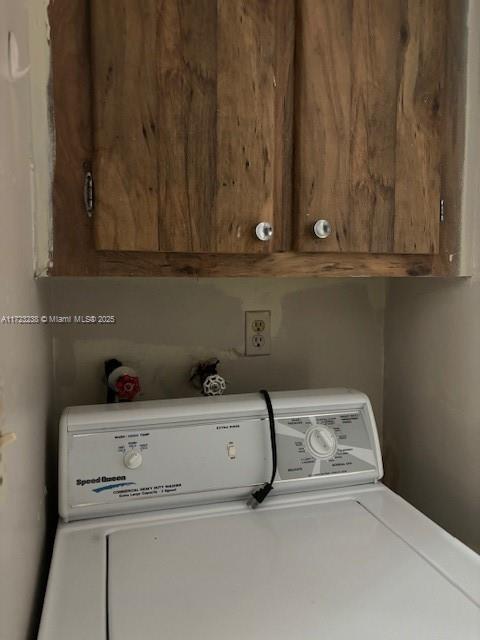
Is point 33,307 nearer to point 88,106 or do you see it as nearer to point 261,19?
point 88,106

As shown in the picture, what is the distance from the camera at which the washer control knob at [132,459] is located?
955mm

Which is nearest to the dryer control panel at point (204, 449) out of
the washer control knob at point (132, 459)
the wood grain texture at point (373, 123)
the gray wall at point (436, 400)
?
the washer control knob at point (132, 459)

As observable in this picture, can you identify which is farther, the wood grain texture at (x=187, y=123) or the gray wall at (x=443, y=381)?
the gray wall at (x=443, y=381)

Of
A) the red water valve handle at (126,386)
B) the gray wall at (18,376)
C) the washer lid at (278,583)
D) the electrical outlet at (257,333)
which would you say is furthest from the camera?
the electrical outlet at (257,333)

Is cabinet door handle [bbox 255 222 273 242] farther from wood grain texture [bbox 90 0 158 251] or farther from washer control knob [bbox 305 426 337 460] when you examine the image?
washer control knob [bbox 305 426 337 460]

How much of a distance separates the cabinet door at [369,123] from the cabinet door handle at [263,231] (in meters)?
0.07

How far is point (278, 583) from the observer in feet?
2.52

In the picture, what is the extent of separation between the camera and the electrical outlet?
131 cm

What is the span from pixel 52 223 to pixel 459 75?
851mm

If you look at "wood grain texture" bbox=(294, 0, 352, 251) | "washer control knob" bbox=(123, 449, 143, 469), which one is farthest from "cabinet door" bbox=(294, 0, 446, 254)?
"washer control knob" bbox=(123, 449, 143, 469)

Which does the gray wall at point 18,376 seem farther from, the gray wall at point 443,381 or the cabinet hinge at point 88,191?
the gray wall at point 443,381

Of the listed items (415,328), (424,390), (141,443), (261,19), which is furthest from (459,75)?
(141,443)

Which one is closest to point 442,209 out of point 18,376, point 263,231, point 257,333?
point 263,231

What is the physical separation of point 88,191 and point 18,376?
392 millimetres
